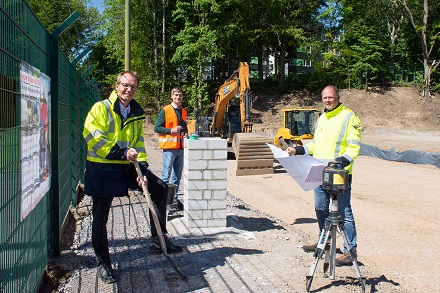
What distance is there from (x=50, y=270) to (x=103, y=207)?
999 mm

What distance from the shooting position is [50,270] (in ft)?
15.6

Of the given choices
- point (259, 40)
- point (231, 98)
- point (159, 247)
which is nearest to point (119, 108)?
point (159, 247)

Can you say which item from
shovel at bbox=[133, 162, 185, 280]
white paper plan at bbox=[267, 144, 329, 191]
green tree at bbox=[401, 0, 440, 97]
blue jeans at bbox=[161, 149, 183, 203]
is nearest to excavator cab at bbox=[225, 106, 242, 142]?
A: blue jeans at bbox=[161, 149, 183, 203]

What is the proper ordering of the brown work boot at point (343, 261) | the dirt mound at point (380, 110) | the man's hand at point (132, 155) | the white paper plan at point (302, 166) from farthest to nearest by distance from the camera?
the dirt mound at point (380, 110) < the brown work boot at point (343, 261) < the white paper plan at point (302, 166) < the man's hand at point (132, 155)

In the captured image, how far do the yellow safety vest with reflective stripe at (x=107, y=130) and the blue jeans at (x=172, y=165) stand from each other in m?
2.88

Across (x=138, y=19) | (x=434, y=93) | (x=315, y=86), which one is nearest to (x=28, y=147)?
(x=138, y=19)

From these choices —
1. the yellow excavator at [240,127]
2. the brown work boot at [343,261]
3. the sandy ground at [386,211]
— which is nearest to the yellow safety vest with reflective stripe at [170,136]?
the sandy ground at [386,211]

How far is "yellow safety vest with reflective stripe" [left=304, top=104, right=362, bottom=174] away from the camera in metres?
4.98

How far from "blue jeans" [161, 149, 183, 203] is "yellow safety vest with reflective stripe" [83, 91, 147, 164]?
2.88 m

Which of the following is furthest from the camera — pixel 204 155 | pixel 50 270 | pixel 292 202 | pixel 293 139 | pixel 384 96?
pixel 384 96

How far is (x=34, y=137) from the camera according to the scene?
3.85m

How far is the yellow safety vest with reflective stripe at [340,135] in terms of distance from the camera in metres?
4.98

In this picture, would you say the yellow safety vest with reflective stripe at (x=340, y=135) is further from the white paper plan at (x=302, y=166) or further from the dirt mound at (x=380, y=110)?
the dirt mound at (x=380, y=110)

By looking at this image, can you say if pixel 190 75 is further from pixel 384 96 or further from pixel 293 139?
pixel 293 139
